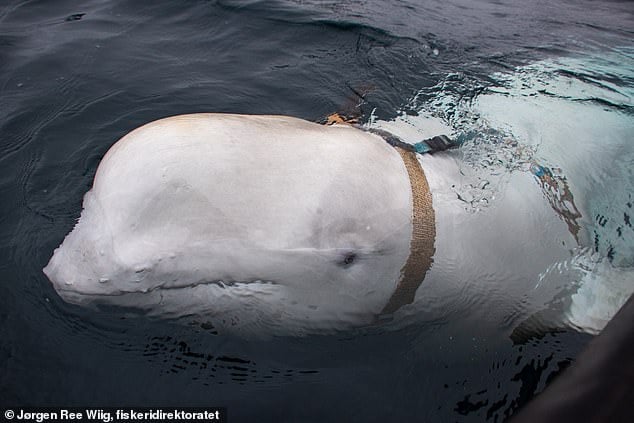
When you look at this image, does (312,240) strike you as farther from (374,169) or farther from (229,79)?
(229,79)

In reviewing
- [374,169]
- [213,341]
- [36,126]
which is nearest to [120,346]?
[213,341]

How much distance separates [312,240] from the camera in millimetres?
2502

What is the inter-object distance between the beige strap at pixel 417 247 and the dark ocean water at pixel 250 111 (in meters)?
0.29

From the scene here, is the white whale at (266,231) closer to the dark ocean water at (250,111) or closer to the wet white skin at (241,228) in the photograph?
the wet white skin at (241,228)

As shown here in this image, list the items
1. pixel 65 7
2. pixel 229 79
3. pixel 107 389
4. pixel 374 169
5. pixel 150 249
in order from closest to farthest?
pixel 150 249 < pixel 374 169 < pixel 107 389 < pixel 229 79 < pixel 65 7

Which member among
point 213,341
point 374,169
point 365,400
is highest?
point 374,169

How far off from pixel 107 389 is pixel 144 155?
129 centimetres

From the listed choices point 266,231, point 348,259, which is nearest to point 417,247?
point 348,259

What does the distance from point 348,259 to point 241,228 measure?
508mm

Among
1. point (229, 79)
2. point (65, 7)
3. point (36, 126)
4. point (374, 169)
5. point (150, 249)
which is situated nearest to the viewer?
point (150, 249)

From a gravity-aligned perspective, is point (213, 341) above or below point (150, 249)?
below

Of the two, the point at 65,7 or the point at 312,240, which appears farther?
the point at 65,7

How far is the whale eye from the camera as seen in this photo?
2579mm

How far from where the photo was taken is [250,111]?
5152mm
